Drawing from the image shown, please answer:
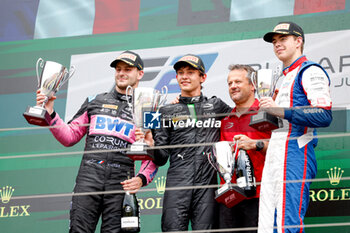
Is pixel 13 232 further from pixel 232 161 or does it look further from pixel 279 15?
pixel 279 15

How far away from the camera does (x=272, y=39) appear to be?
2.70 metres

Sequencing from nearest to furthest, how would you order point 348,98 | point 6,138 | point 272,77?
point 272,77 < point 348,98 < point 6,138

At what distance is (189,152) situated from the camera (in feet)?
8.85

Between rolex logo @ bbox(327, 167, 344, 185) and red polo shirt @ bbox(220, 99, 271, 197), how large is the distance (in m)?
0.51

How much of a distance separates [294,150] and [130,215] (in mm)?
795

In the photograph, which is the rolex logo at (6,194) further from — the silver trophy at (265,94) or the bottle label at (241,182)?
the silver trophy at (265,94)

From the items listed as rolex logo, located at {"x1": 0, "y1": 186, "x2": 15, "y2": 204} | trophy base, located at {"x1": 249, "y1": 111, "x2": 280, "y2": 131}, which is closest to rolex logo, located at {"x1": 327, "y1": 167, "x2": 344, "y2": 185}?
trophy base, located at {"x1": 249, "y1": 111, "x2": 280, "y2": 131}

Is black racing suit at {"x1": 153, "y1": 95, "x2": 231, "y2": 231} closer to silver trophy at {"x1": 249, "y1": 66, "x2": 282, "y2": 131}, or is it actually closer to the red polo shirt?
the red polo shirt

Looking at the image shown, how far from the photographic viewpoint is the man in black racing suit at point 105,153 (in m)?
2.65

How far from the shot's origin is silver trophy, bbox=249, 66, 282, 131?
7.48 ft

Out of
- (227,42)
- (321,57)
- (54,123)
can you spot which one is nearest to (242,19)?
(227,42)

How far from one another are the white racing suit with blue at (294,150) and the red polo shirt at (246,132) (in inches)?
6.4

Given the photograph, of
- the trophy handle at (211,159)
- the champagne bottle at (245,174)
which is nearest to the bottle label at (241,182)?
the champagne bottle at (245,174)

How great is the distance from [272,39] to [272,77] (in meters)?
0.30
